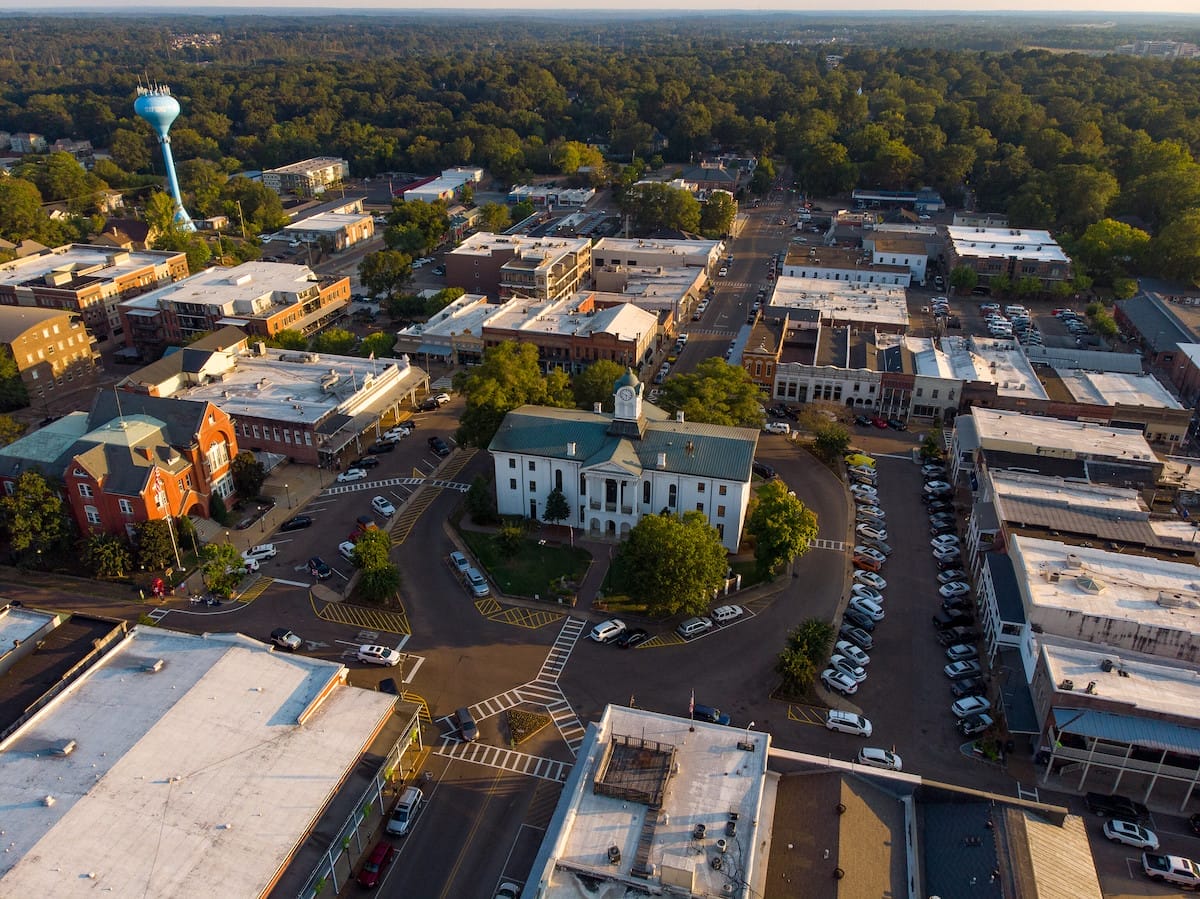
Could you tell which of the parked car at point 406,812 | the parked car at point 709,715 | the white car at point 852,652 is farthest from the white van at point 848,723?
the parked car at point 406,812

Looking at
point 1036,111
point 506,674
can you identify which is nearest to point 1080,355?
point 506,674

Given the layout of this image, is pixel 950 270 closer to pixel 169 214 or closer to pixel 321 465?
pixel 321 465

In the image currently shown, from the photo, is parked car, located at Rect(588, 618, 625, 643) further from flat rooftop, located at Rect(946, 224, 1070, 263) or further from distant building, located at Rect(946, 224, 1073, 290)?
flat rooftop, located at Rect(946, 224, 1070, 263)

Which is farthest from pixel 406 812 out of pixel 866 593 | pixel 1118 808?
pixel 1118 808

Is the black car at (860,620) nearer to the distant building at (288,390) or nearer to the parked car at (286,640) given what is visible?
the parked car at (286,640)

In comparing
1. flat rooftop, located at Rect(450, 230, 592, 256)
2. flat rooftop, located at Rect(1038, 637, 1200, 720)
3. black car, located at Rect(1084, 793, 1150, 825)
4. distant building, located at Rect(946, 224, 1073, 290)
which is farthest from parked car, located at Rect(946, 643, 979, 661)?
distant building, located at Rect(946, 224, 1073, 290)

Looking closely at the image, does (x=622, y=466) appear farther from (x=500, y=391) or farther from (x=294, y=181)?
(x=294, y=181)
